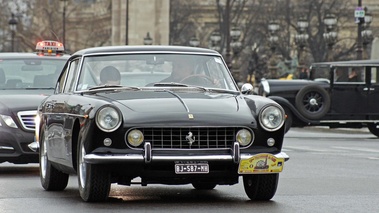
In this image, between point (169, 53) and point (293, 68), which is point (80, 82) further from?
point (293, 68)

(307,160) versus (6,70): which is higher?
(6,70)

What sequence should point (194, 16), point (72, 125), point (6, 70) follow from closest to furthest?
1. point (72, 125)
2. point (6, 70)
3. point (194, 16)

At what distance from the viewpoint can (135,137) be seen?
473 inches

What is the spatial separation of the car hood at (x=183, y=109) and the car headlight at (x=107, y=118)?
0.28ft

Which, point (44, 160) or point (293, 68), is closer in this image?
point (44, 160)

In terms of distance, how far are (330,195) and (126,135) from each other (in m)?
2.46

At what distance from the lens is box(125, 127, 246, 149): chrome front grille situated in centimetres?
1205

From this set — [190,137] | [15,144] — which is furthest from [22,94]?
[190,137]

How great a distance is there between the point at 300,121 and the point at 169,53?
69.1ft

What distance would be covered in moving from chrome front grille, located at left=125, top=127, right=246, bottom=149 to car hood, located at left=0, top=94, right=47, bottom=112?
5.17 m

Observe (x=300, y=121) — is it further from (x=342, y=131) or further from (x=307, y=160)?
(x=307, y=160)

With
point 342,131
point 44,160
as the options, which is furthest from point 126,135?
point 342,131

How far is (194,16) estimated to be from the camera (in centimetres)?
12062

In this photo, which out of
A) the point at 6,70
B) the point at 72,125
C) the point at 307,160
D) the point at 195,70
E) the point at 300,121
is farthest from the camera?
the point at 300,121
